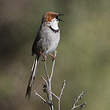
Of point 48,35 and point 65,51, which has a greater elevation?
point 48,35

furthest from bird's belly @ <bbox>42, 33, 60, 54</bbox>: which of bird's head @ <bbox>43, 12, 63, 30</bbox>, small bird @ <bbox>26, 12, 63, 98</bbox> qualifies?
bird's head @ <bbox>43, 12, 63, 30</bbox>

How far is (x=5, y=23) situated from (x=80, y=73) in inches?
106

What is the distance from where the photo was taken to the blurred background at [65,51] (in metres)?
9.45

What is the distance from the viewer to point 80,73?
9.60 meters

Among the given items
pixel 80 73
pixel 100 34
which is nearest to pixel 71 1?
pixel 100 34

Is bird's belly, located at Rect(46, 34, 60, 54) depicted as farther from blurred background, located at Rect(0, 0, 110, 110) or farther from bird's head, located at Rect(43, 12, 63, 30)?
blurred background, located at Rect(0, 0, 110, 110)

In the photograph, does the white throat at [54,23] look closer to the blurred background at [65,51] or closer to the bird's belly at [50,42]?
the bird's belly at [50,42]

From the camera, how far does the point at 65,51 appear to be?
9836 mm

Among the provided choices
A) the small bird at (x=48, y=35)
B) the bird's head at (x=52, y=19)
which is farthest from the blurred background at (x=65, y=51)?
the bird's head at (x=52, y=19)

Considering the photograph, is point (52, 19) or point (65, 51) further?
point (65, 51)

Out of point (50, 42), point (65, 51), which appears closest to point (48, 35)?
point (50, 42)

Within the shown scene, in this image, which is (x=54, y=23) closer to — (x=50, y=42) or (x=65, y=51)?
(x=50, y=42)

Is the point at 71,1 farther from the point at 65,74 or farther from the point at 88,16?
the point at 65,74

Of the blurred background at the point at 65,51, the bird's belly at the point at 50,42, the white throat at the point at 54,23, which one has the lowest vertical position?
the blurred background at the point at 65,51
